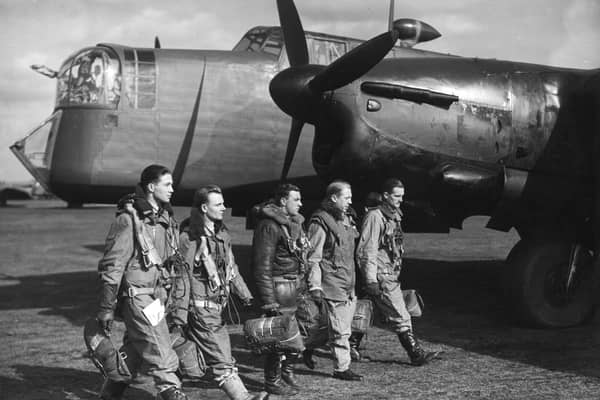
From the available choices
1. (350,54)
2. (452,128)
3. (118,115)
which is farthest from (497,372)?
(118,115)

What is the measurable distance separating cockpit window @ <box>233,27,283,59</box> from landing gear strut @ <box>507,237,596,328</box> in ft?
15.8

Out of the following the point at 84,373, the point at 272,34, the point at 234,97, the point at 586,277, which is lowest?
the point at 84,373

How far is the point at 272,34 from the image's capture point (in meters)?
11.5

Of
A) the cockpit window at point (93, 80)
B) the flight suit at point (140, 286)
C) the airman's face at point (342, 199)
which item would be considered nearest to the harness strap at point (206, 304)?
the flight suit at point (140, 286)

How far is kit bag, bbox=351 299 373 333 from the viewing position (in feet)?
24.8

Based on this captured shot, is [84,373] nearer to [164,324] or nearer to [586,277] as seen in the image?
[164,324]

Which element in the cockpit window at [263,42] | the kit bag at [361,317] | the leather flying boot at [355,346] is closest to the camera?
the kit bag at [361,317]

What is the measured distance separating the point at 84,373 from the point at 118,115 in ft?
14.2

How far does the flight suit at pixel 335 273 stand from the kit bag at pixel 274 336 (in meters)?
0.61

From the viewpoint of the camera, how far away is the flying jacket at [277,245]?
7020 millimetres

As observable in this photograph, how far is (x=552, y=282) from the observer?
9.12 m

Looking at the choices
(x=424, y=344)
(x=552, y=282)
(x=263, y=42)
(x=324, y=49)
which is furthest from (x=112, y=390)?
(x=263, y=42)

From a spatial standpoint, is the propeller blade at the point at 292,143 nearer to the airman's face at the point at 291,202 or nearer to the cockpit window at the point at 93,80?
the cockpit window at the point at 93,80

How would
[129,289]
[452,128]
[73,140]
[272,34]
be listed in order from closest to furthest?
1. [129,289]
2. [452,128]
3. [73,140]
4. [272,34]
